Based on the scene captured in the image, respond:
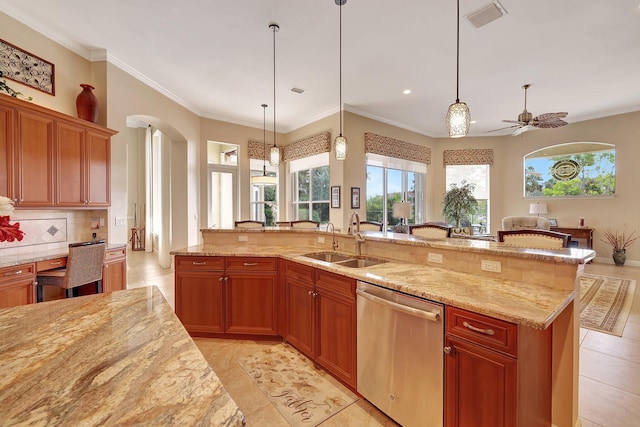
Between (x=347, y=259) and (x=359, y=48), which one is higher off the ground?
(x=359, y=48)

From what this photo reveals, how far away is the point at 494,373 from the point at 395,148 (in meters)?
5.78

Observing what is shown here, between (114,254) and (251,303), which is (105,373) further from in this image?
(114,254)

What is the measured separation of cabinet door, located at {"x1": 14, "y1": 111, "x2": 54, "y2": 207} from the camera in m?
2.75

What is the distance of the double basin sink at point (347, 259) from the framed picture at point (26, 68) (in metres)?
3.52

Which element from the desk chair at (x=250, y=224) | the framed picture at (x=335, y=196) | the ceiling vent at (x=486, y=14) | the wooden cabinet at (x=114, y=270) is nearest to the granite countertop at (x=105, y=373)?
the wooden cabinet at (x=114, y=270)

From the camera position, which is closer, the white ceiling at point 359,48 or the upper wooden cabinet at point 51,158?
the upper wooden cabinet at point 51,158

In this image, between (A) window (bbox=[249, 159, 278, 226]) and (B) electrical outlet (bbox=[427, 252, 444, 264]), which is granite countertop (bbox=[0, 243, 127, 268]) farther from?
(A) window (bbox=[249, 159, 278, 226])

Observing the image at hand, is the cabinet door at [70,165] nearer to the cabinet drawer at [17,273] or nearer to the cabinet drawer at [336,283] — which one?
the cabinet drawer at [17,273]

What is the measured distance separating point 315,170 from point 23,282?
492 centimetres

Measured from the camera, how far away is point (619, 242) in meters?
6.09

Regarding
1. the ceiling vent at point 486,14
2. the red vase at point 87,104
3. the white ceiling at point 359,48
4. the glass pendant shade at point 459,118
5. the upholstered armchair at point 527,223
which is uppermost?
the white ceiling at point 359,48

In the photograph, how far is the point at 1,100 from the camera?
2.55 m

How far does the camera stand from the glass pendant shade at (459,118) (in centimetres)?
224

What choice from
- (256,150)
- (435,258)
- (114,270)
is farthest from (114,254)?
(256,150)
